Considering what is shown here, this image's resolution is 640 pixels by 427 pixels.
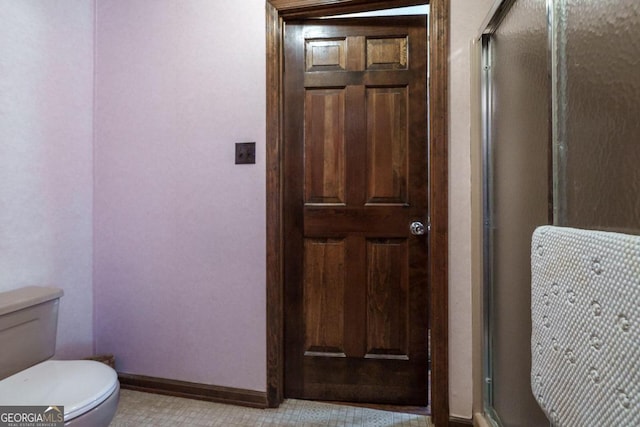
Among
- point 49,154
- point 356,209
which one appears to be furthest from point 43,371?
point 356,209

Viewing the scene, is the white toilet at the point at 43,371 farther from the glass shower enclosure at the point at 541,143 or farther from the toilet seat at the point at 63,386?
the glass shower enclosure at the point at 541,143

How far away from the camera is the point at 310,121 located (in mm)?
1739

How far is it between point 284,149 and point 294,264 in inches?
23.2

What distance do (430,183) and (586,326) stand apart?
950mm

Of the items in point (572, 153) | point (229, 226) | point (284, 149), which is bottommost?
point (229, 226)

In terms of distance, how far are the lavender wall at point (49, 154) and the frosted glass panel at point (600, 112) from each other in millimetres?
2052

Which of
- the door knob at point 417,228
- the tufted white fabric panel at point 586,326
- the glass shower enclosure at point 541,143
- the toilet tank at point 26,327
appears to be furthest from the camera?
the door knob at point 417,228

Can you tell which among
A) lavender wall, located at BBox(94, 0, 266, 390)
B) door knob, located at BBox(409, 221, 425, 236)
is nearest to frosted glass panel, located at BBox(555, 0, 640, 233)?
door knob, located at BBox(409, 221, 425, 236)

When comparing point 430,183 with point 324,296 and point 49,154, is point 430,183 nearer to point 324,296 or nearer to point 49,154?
point 324,296

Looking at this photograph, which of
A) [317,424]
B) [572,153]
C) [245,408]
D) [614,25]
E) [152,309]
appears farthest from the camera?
[152,309]

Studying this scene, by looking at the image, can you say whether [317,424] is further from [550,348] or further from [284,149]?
[284,149]

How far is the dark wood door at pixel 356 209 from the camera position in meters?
1.68

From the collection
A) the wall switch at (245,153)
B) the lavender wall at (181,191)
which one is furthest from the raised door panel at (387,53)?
the wall switch at (245,153)

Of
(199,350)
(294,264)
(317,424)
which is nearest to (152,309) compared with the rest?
(199,350)
